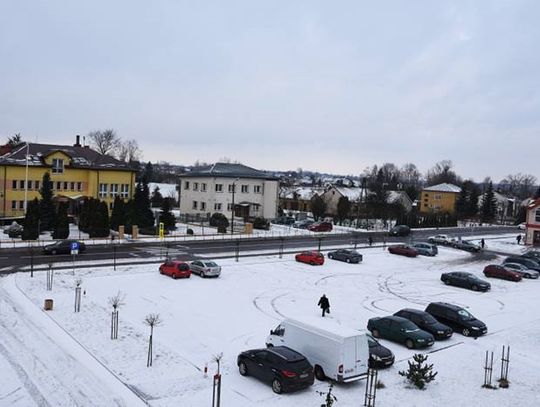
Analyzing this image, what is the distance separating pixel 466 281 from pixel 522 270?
970 centimetres

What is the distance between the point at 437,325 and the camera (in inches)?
984

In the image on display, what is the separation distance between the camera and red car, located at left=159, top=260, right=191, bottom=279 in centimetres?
3591

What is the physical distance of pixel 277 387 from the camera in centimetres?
1738

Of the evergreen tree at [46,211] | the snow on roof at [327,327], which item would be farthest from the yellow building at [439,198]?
the snow on roof at [327,327]

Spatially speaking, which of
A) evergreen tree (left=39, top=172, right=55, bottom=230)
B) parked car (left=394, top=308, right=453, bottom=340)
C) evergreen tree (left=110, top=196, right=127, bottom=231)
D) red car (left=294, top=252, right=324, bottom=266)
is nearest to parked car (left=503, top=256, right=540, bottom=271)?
red car (left=294, top=252, right=324, bottom=266)

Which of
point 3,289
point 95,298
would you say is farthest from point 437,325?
point 3,289

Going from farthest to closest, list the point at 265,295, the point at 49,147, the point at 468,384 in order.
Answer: the point at 49,147
the point at 265,295
the point at 468,384

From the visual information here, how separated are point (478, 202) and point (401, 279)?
100406mm

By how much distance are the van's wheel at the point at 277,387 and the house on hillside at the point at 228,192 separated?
196 ft

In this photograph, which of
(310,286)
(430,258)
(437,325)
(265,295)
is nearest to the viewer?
(437,325)

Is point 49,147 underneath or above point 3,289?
above

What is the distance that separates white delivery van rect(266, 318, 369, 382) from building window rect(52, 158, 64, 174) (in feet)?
172

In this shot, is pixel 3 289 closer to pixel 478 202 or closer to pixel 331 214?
pixel 331 214

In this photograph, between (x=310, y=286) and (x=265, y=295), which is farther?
(x=310, y=286)
